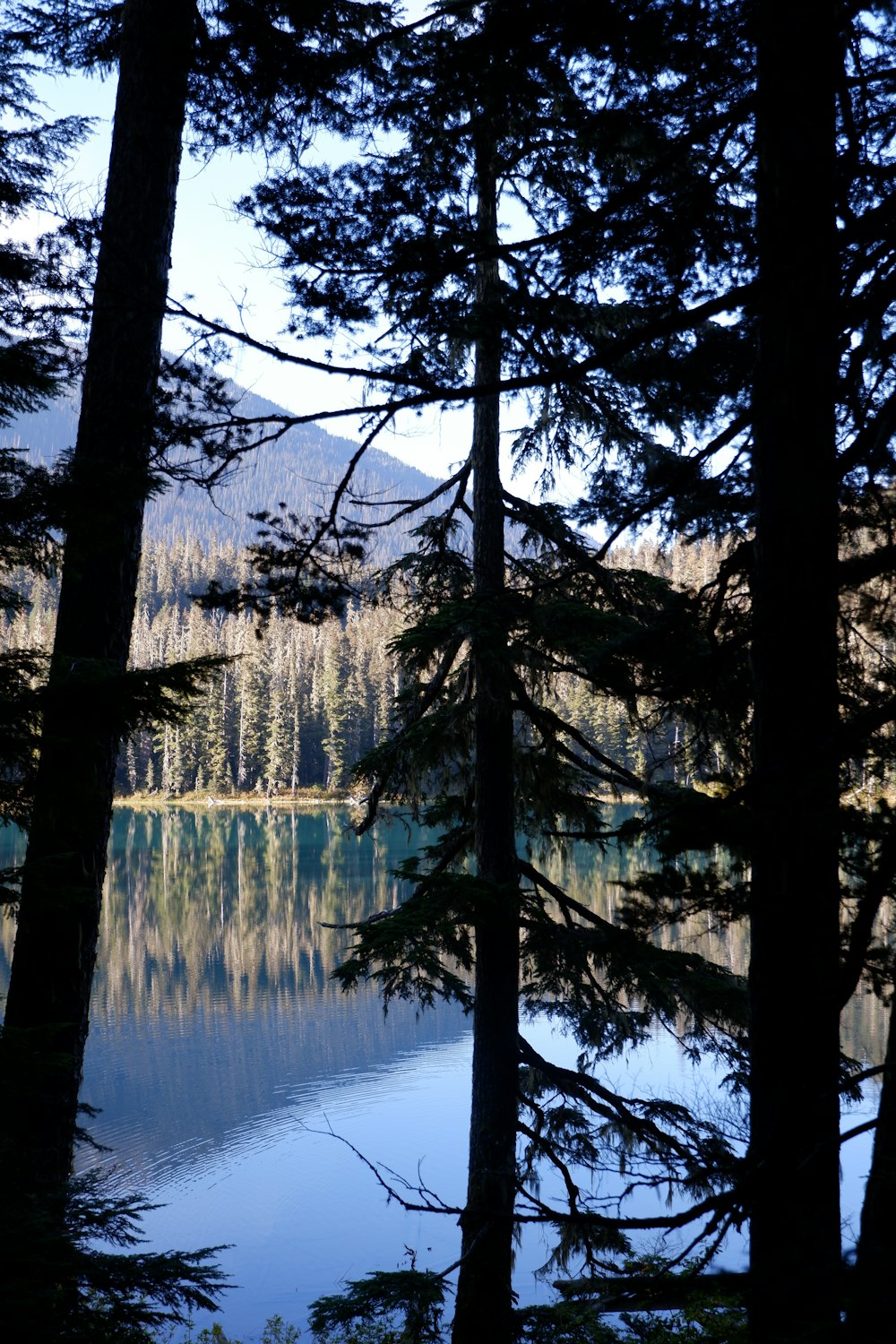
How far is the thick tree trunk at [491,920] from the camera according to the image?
6.39 m

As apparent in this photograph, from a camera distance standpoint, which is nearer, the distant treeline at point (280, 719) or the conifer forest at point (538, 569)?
the conifer forest at point (538, 569)

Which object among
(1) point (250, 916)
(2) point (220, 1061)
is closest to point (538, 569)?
(2) point (220, 1061)

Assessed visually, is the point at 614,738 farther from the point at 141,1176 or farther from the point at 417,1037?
the point at 141,1176

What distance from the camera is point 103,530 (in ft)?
11.0

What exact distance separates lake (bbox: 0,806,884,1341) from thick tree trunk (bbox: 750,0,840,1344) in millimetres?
405

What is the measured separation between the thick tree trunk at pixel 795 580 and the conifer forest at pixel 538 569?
0.6 inches

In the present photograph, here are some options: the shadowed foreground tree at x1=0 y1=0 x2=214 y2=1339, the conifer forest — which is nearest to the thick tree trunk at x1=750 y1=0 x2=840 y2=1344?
the conifer forest

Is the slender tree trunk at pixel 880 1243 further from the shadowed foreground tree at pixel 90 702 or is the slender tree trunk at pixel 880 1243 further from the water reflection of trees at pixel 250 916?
the water reflection of trees at pixel 250 916

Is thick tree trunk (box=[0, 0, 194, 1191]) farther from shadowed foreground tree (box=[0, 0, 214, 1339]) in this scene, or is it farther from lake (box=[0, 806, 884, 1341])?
lake (box=[0, 806, 884, 1341])

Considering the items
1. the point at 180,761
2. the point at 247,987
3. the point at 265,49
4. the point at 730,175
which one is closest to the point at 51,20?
the point at 265,49

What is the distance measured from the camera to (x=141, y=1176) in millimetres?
14383

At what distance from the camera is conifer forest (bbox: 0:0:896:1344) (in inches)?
104

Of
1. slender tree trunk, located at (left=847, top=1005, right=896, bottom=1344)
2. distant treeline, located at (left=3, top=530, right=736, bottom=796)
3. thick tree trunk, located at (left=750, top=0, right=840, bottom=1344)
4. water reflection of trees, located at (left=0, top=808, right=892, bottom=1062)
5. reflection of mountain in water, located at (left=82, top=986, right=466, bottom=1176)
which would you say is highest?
distant treeline, located at (left=3, top=530, right=736, bottom=796)

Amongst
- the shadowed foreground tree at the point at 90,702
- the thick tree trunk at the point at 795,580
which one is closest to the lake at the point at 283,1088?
the thick tree trunk at the point at 795,580
